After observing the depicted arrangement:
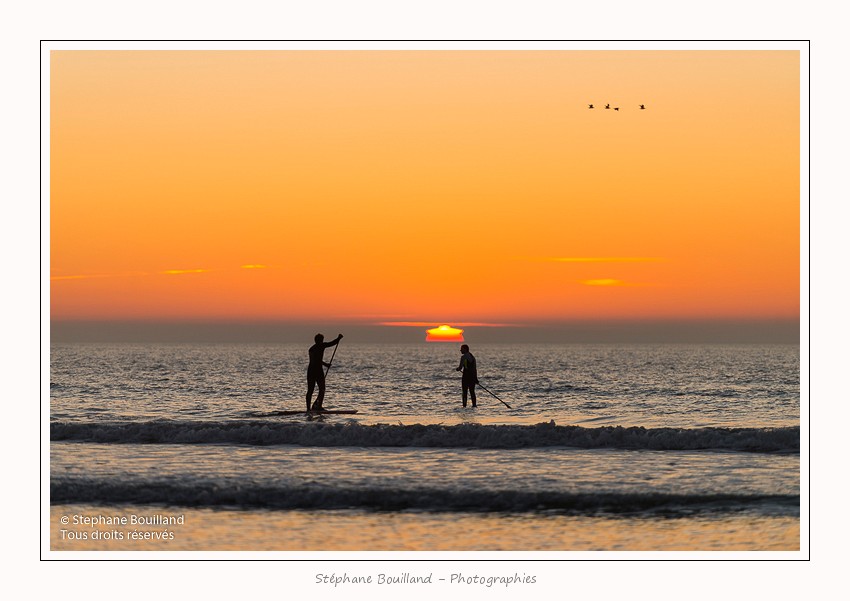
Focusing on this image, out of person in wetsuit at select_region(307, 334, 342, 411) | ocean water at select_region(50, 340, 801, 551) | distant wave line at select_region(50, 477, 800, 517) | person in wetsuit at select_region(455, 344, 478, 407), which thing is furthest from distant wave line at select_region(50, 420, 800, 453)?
person in wetsuit at select_region(455, 344, 478, 407)

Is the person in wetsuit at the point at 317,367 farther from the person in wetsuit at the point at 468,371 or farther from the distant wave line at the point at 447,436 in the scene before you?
the person in wetsuit at the point at 468,371

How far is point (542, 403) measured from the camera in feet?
99.0

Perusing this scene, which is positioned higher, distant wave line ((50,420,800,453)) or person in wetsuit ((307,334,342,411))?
person in wetsuit ((307,334,342,411))

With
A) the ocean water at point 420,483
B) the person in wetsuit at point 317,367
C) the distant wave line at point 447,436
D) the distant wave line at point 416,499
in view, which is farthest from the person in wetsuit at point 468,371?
the distant wave line at point 416,499

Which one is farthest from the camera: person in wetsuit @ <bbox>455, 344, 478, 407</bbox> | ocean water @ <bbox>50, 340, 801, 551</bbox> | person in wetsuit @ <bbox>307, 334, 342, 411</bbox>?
person in wetsuit @ <bbox>455, 344, 478, 407</bbox>

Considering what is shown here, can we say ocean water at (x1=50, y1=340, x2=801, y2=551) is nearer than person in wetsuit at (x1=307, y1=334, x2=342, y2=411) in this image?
Yes

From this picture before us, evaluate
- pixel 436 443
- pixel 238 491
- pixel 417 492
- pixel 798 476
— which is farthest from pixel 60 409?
pixel 798 476

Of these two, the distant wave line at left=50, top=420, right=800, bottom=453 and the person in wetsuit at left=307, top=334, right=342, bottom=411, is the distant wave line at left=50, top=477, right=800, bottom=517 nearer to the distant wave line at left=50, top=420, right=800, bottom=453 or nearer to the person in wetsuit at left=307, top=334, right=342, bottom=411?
the distant wave line at left=50, top=420, right=800, bottom=453

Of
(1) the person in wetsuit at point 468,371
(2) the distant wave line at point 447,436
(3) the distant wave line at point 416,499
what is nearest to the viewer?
(3) the distant wave line at point 416,499

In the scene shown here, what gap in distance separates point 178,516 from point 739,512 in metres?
7.40

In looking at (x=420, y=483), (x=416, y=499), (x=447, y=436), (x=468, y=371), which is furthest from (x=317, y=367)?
(x=416, y=499)

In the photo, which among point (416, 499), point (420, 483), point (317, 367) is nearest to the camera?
point (416, 499)

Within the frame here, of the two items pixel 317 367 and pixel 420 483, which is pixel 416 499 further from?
pixel 317 367
